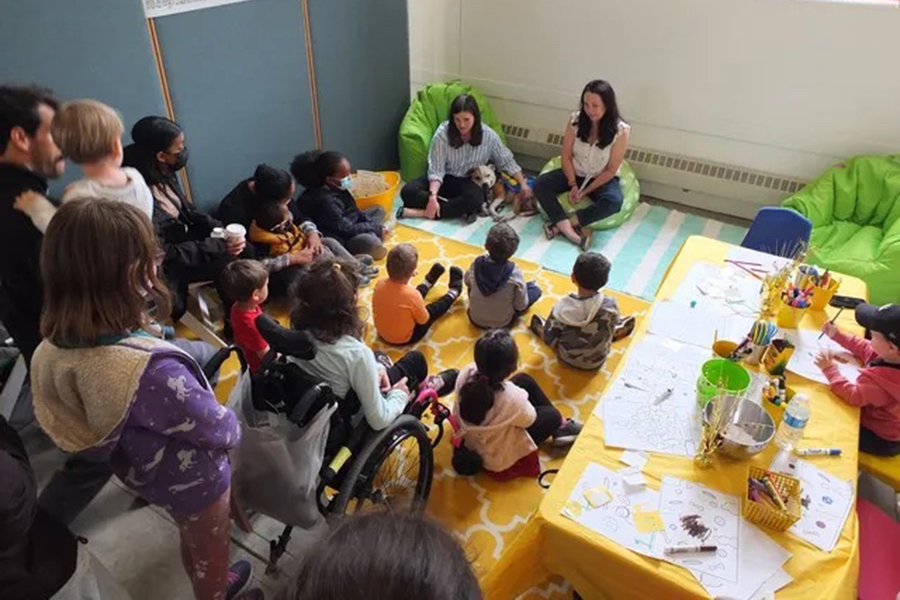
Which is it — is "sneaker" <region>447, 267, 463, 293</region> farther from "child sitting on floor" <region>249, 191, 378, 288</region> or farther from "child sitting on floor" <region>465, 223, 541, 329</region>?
"child sitting on floor" <region>249, 191, 378, 288</region>

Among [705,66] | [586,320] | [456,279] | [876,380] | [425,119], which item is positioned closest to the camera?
[876,380]

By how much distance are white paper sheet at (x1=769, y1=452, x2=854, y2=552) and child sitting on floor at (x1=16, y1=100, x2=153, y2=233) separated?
6.57ft

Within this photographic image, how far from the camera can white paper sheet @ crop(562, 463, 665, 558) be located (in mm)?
1368

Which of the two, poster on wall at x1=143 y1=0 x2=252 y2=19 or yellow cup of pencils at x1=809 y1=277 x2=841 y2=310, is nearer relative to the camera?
yellow cup of pencils at x1=809 y1=277 x2=841 y2=310

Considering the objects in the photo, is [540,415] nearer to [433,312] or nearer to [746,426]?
[746,426]

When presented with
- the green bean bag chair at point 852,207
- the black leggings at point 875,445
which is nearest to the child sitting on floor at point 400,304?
the black leggings at point 875,445

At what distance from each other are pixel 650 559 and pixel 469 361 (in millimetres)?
1431

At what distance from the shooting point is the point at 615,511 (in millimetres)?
1434

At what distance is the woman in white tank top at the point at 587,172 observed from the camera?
349cm

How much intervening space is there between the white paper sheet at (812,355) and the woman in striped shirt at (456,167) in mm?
2149

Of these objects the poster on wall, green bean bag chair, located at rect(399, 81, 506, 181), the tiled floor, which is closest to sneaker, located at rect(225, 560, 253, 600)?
the tiled floor

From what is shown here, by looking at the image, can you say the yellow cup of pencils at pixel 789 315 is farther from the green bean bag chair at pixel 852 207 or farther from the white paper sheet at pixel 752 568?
the green bean bag chair at pixel 852 207

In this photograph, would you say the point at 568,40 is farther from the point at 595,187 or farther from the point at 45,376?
the point at 45,376

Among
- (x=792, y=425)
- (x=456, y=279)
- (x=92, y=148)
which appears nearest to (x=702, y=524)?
(x=792, y=425)
